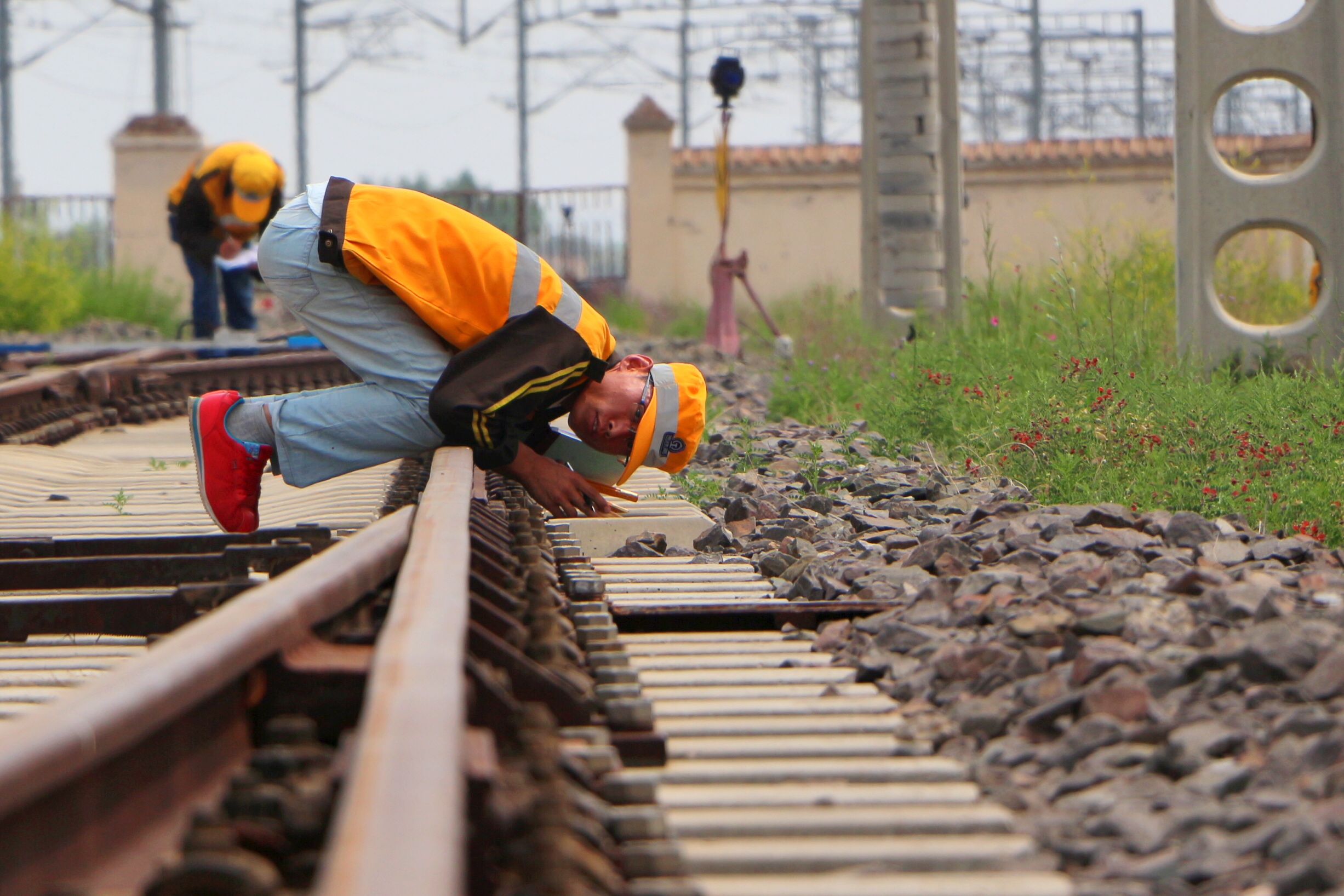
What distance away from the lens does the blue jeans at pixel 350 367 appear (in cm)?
437

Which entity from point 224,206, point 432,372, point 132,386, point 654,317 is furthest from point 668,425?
point 654,317

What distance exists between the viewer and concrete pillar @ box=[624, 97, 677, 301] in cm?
2462

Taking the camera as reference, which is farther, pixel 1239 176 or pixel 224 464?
pixel 1239 176

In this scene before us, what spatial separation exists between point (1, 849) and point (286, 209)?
3.31 metres

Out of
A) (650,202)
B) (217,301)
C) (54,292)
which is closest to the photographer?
(217,301)

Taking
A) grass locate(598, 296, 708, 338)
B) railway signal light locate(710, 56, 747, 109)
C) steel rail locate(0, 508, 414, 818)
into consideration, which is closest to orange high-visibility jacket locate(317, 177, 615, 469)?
steel rail locate(0, 508, 414, 818)

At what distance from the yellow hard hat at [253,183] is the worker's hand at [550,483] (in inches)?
326

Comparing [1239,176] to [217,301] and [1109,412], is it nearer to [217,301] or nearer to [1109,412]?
[1109,412]

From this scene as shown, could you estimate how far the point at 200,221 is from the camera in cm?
1232

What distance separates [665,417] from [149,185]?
865 inches

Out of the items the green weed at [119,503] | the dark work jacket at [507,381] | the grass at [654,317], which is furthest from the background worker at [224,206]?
the dark work jacket at [507,381]

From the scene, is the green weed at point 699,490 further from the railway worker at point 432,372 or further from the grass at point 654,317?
the grass at point 654,317

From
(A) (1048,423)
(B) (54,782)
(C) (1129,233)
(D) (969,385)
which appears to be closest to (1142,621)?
(B) (54,782)

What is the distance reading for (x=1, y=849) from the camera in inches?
56.2
